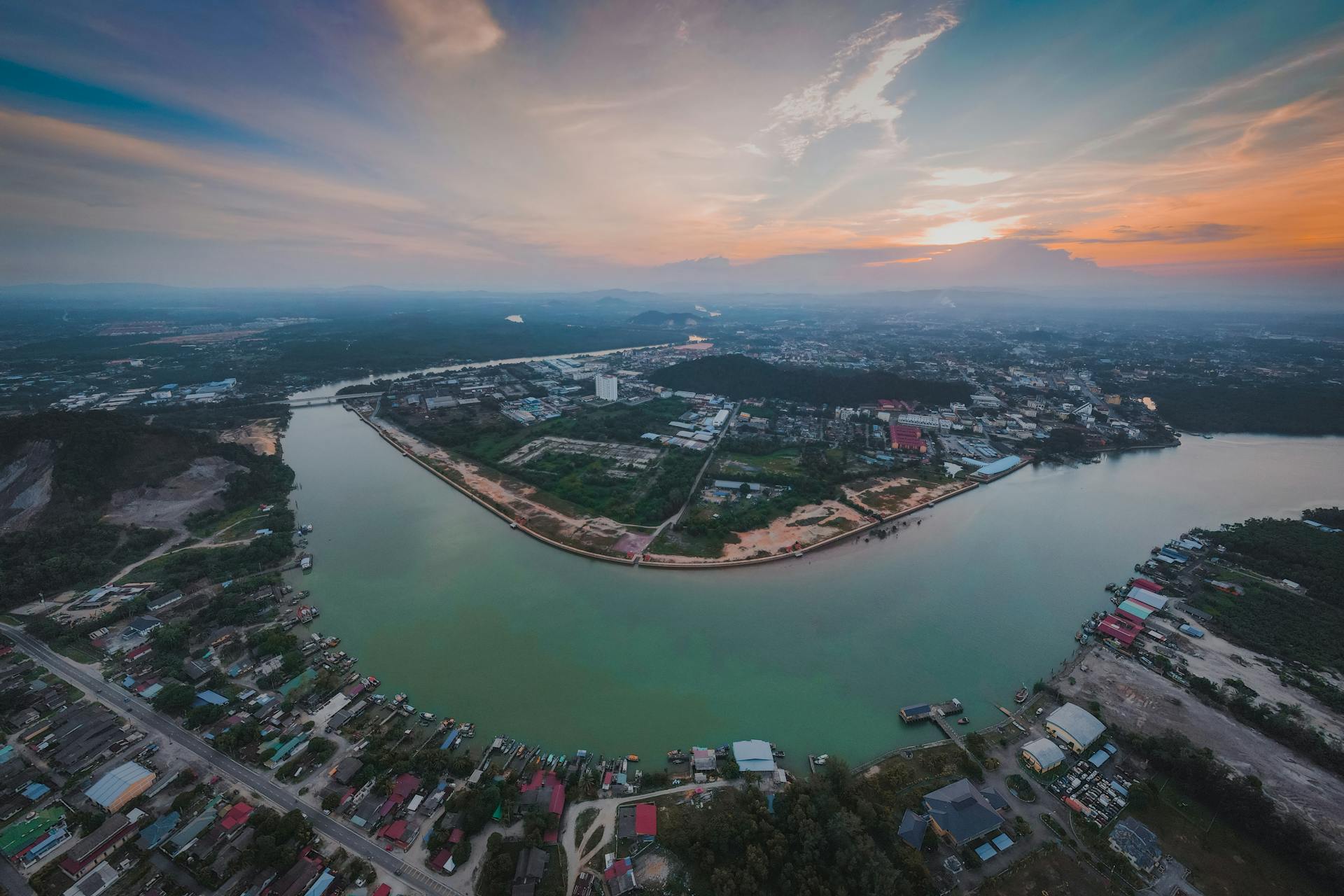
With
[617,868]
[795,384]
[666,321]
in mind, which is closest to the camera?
[617,868]

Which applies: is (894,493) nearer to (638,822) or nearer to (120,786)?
(638,822)

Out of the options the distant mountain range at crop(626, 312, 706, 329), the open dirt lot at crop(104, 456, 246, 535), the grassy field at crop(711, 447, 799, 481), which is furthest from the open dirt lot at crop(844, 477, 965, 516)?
the distant mountain range at crop(626, 312, 706, 329)

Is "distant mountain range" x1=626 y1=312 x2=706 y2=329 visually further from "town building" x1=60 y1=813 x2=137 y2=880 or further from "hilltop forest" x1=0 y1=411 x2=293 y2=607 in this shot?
"town building" x1=60 y1=813 x2=137 y2=880

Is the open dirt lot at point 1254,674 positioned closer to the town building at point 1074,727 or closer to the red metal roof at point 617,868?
the town building at point 1074,727

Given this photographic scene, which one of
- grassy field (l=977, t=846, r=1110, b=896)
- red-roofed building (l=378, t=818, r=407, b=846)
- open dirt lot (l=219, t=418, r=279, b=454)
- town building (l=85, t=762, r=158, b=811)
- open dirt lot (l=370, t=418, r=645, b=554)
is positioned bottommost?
grassy field (l=977, t=846, r=1110, b=896)

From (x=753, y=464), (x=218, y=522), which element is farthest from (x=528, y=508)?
(x=218, y=522)

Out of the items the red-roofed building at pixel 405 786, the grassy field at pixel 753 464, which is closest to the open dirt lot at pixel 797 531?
the grassy field at pixel 753 464

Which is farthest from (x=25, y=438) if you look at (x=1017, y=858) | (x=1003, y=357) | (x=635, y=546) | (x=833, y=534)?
(x=1003, y=357)
